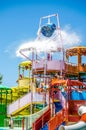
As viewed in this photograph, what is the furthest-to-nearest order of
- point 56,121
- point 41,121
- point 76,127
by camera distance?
point 41,121 < point 56,121 < point 76,127

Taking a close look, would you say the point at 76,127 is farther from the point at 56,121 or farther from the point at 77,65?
the point at 77,65

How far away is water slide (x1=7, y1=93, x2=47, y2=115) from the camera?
2948 cm

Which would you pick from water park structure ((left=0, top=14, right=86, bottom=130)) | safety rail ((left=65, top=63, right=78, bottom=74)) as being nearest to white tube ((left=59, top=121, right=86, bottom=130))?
water park structure ((left=0, top=14, right=86, bottom=130))

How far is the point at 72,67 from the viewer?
33.4m

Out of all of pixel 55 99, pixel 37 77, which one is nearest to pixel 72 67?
pixel 37 77

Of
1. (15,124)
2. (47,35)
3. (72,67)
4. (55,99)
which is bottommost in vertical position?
(15,124)

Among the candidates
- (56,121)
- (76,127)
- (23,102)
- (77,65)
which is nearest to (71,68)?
(77,65)

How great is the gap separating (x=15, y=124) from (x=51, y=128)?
19.8 feet

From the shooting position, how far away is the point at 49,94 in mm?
26234

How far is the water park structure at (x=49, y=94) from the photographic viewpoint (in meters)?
→ 22.8

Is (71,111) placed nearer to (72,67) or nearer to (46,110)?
(46,110)

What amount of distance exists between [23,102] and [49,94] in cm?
463

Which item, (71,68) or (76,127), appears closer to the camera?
(76,127)

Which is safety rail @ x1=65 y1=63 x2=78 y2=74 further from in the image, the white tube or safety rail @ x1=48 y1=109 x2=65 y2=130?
the white tube
